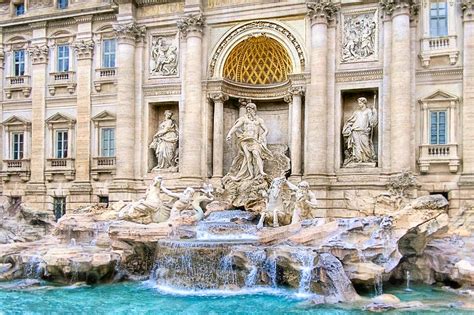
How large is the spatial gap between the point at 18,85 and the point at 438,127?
790 inches

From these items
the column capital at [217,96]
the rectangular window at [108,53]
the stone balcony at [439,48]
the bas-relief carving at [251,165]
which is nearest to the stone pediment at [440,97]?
the stone balcony at [439,48]

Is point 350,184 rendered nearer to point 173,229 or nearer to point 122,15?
point 173,229

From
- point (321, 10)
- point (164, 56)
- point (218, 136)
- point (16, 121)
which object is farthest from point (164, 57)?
point (16, 121)

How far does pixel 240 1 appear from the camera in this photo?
23.5 metres

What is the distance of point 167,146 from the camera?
80.2 feet

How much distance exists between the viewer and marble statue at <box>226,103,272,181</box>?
22312 mm

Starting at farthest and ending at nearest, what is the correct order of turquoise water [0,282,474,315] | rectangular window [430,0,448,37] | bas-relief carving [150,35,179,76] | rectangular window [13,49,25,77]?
rectangular window [13,49,25,77], bas-relief carving [150,35,179,76], rectangular window [430,0,448,37], turquoise water [0,282,474,315]

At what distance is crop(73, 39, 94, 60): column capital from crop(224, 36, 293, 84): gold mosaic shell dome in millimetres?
7004

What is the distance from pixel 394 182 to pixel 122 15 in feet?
45.7

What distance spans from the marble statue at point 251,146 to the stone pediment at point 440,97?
6395 mm

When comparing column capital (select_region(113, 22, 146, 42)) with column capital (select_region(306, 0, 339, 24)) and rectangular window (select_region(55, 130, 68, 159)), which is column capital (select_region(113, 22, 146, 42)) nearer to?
rectangular window (select_region(55, 130, 68, 159))

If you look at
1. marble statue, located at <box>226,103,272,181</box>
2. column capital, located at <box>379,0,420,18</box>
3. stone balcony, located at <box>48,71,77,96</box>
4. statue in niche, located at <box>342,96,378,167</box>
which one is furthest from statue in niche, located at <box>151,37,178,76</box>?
column capital, located at <box>379,0,420,18</box>

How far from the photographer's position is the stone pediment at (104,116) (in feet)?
84.8

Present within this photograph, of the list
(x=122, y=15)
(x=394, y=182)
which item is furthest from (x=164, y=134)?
(x=394, y=182)
